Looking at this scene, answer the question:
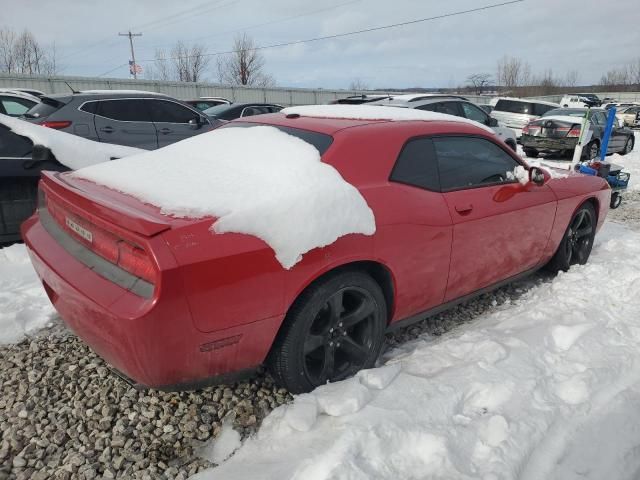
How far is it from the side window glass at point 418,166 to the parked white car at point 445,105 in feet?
19.4

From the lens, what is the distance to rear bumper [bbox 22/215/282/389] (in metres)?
1.99

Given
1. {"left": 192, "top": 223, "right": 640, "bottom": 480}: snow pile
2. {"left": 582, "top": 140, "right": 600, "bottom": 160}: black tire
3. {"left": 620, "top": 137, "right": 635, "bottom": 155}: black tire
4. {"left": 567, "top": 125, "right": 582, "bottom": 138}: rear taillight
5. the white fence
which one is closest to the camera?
{"left": 192, "top": 223, "right": 640, "bottom": 480}: snow pile

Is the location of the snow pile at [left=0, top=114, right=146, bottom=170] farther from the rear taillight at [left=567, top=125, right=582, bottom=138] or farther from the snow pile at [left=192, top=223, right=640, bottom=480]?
the rear taillight at [left=567, top=125, right=582, bottom=138]

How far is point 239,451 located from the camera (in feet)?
7.59

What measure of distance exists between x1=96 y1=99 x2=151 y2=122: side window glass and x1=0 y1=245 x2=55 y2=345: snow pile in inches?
163

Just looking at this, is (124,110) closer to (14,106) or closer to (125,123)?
(125,123)

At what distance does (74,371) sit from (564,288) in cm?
377

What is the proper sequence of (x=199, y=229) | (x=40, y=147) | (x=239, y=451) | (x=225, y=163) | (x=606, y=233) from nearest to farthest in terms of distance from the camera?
(x=199, y=229) < (x=239, y=451) < (x=225, y=163) < (x=40, y=147) < (x=606, y=233)

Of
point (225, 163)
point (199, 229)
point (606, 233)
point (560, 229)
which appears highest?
point (225, 163)

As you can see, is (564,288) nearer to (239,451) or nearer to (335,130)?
(335,130)

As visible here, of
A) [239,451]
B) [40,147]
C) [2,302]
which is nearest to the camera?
[239,451]

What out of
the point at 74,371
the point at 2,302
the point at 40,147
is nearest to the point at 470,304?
the point at 74,371

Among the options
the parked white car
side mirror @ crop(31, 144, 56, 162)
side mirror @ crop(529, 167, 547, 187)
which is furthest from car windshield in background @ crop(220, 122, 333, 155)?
the parked white car

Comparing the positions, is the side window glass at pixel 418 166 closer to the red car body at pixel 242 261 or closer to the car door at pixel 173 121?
the red car body at pixel 242 261
